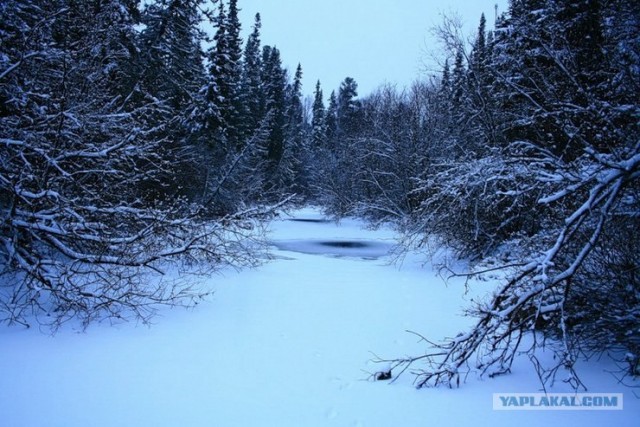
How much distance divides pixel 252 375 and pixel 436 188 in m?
5.82

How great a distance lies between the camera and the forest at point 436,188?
3715mm

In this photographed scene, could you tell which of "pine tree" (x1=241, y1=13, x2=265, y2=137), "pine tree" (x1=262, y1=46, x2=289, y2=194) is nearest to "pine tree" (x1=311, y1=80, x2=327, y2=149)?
"pine tree" (x1=262, y1=46, x2=289, y2=194)

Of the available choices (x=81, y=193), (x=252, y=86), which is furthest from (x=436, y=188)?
(x=252, y=86)

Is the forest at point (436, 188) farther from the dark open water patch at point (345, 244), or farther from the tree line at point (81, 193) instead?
the dark open water patch at point (345, 244)

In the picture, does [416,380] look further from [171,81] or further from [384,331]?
[171,81]

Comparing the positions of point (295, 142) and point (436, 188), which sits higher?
point (295, 142)

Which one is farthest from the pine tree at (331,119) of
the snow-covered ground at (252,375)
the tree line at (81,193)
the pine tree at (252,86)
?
the snow-covered ground at (252,375)

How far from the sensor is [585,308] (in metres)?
3.95

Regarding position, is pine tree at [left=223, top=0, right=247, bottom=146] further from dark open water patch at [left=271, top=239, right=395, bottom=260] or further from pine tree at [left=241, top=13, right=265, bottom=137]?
dark open water patch at [left=271, top=239, right=395, bottom=260]

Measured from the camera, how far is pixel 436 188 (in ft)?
26.6

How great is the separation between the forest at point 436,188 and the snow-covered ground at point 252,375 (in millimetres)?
372

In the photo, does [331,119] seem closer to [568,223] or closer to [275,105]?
[275,105]

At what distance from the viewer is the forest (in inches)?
146

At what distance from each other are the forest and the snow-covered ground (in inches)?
14.6
